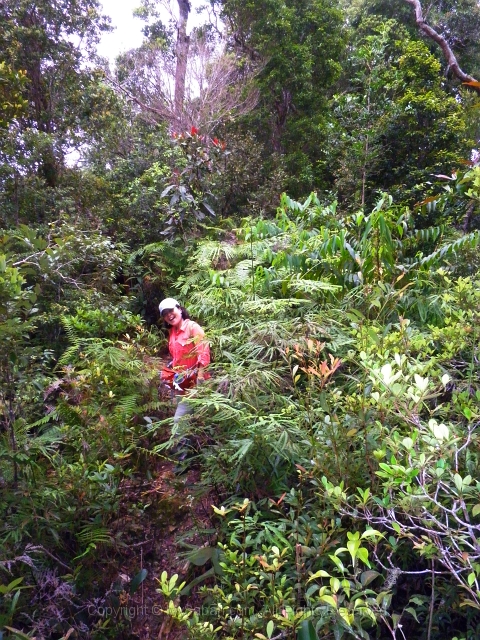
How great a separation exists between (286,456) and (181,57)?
13450 millimetres

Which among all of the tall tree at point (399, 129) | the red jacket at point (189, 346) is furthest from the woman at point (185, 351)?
the tall tree at point (399, 129)

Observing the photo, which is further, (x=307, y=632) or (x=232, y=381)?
(x=232, y=381)

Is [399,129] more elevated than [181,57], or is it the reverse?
[181,57]

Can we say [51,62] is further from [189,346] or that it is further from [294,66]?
[189,346]

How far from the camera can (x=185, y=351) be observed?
155 inches

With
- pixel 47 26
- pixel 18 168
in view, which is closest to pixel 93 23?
pixel 47 26

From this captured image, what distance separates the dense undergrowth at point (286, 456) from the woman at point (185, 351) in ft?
0.34

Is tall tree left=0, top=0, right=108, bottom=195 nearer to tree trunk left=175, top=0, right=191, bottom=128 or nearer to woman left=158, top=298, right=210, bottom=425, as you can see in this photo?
tree trunk left=175, top=0, right=191, bottom=128

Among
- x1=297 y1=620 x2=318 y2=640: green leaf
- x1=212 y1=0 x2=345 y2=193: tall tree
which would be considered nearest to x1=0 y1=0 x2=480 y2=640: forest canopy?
x1=297 y1=620 x2=318 y2=640: green leaf

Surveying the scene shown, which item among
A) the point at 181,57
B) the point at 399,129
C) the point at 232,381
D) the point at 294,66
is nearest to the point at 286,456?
the point at 232,381

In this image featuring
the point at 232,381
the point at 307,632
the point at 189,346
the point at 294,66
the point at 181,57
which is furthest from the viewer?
the point at 181,57

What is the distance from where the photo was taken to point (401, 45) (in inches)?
385

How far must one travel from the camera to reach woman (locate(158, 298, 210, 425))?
11.0 ft

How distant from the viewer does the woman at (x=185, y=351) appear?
335 cm
